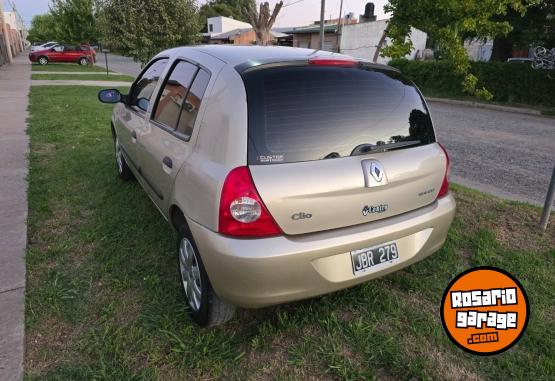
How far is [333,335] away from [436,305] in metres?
0.81

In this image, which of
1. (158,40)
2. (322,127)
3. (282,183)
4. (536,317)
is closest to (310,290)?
(282,183)

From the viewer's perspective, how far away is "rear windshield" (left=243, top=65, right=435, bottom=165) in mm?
2051

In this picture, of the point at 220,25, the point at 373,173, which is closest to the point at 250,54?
the point at 373,173

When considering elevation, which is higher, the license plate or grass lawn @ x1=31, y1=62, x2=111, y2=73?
the license plate

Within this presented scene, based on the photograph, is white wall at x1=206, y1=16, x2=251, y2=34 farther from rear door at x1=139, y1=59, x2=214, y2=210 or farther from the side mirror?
rear door at x1=139, y1=59, x2=214, y2=210

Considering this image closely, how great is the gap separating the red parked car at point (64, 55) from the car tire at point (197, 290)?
32.7m

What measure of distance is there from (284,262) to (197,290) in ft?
2.47

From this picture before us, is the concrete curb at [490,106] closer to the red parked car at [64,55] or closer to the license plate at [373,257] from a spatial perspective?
the license plate at [373,257]

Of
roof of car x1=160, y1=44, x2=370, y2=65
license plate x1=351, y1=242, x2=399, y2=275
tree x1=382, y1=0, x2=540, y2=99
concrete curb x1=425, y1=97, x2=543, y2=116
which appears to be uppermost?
tree x1=382, y1=0, x2=540, y2=99

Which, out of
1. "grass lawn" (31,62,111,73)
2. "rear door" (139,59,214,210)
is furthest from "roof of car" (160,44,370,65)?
"grass lawn" (31,62,111,73)

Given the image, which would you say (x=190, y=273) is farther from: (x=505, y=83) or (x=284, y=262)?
(x=505, y=83)

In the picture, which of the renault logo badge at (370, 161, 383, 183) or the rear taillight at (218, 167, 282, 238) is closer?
the rear taillight at (218, 167, 282, 238)

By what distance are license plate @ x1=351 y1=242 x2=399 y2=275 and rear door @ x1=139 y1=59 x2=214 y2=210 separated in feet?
3.82

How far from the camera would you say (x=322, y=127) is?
2.16m
